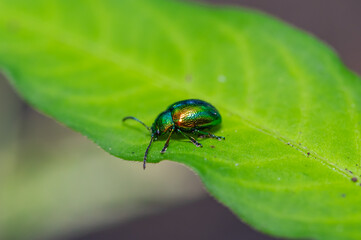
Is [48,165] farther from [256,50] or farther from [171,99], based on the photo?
[256,50]

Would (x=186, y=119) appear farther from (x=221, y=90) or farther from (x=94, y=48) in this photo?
(x=94, y=48)

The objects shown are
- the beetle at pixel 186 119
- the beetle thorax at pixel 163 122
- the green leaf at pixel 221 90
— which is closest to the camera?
the green leaf at pixel 221 90

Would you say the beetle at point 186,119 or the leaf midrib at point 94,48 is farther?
the leaf midrib at point 94,48

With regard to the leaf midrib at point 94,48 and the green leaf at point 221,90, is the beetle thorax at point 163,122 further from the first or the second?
the leaf midrib at point 94,48

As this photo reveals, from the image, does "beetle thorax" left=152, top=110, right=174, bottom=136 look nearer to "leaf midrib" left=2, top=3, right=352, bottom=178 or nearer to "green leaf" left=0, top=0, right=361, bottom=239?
"green leaf" left=0, top=0, right=361, bottom=239

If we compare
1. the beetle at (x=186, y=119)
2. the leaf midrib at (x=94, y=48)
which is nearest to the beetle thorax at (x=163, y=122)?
the beetle at (x=186, y=119)

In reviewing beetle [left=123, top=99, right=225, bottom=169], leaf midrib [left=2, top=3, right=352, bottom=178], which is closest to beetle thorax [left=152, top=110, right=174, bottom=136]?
beetle [left=123, top=99, right=225, bottom=169]
